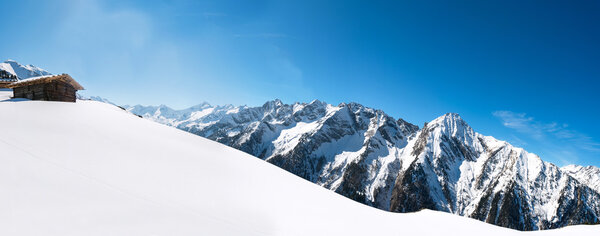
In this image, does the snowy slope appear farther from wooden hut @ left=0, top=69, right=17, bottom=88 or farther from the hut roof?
wooden hut @ left=0, top=69, right=17, bottom=88

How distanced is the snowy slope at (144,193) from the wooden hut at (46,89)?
17.1 feet

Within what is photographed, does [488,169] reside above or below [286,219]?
above

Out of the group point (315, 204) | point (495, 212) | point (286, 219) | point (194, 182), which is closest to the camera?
point (286, 219)

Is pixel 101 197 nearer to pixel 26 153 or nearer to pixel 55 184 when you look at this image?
pixel 55 184

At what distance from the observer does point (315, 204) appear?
5.95m

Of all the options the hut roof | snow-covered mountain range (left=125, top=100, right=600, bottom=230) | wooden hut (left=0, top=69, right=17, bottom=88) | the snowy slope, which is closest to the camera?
the snowy slope

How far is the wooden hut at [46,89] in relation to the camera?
12.1 metres

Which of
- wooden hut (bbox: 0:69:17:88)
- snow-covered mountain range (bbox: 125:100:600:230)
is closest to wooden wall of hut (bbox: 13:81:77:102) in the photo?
wooden hut (bbox: 0:69:17:88)

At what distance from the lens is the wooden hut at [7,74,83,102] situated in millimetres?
12117

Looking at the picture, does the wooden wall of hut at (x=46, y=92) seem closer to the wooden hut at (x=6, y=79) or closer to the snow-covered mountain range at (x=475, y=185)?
the wooden hut at (x=6, y=79)

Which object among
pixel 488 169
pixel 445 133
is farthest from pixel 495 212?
pixel 445 133

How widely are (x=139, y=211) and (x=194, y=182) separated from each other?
5.55 ft

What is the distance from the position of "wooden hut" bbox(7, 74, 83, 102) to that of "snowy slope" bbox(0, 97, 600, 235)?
205 inches

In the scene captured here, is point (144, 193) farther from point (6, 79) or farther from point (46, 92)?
point (6, 79)
